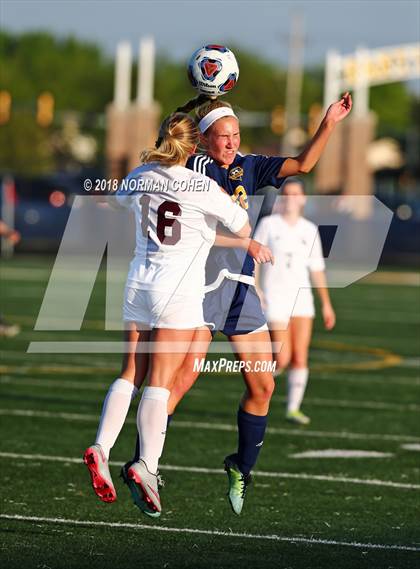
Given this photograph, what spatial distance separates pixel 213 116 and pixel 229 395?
6.63 m

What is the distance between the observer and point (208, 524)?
322 inches

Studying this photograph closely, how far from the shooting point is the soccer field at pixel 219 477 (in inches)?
295

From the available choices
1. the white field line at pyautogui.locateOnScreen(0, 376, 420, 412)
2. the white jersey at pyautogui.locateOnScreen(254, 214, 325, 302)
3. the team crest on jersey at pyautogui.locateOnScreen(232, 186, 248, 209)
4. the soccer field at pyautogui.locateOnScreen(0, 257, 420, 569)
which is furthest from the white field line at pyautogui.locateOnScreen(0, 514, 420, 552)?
the white field line at pyautogui.locateOnScreen(0, 376, 420, 412)

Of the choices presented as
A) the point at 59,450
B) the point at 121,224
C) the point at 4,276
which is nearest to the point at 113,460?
the point at 59,450

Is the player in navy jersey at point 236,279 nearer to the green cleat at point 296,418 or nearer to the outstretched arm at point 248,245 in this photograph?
the outstretched arm at point 248,245

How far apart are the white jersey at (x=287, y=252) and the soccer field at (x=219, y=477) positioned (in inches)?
44.2

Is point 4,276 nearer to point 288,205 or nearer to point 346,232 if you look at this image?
point 346,232

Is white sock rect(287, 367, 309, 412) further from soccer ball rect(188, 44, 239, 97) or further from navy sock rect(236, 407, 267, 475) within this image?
soccer ball rect(188, 44, 239, 97)

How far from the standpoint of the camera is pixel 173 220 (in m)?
7.32

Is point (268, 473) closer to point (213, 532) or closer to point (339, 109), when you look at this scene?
point (213, 532)

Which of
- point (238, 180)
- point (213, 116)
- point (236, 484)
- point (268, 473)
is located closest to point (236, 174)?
point (238, 180)

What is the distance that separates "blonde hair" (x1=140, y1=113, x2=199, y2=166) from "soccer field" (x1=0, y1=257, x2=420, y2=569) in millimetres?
1930

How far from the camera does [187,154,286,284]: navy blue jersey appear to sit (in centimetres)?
764

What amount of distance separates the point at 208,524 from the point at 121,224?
94.1 feet
